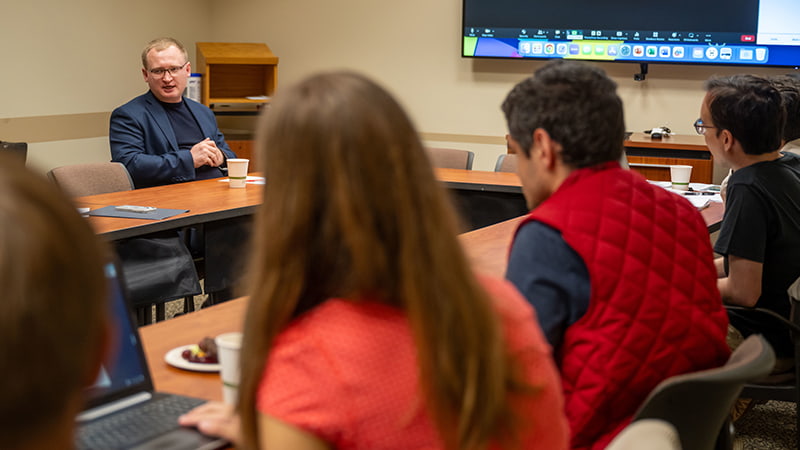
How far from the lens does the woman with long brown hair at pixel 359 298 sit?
3.06 ft

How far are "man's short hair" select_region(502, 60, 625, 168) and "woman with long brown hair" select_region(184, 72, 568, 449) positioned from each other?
0.73m

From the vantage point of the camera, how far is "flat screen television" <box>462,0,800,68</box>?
214 inches

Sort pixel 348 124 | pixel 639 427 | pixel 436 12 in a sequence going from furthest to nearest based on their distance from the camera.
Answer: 1. pixel 436 12
2. pixel 639 427
3. pixel 348 124

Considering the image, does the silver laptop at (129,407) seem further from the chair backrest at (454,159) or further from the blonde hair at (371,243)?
the chair backrest at (454,159)

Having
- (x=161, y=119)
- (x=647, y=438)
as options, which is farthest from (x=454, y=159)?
(x=647, y=438)

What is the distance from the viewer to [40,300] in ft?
1.66

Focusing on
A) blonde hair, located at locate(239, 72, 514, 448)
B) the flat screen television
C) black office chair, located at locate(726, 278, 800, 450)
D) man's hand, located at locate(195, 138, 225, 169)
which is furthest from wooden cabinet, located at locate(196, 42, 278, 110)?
blonde hair, located at locate(239, 72, 514, 448)

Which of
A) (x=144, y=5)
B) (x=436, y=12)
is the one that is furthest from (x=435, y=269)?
(x=144, y=5)

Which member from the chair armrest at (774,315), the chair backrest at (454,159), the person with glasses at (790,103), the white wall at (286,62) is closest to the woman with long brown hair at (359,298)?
the chair armrest at (774,315)

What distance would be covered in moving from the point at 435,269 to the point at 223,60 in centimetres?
575

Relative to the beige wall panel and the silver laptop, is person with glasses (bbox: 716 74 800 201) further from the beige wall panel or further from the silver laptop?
the beige wall panel

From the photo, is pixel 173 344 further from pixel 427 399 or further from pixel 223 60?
pixel 223 60

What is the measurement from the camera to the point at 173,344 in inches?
67.4

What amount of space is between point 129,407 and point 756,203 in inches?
70.4
